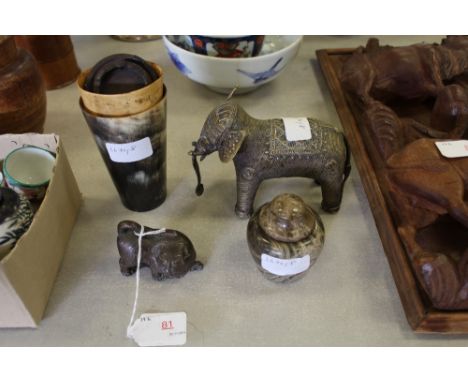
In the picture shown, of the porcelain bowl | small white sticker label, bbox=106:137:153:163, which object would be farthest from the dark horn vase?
the porcelain bowl

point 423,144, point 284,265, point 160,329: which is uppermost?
point 423,144

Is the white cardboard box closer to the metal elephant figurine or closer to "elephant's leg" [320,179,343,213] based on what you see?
the metal elephant figurine

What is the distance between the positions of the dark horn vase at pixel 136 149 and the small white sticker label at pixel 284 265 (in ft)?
1.10

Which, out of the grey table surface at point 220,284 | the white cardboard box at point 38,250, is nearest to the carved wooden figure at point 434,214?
the grey table surface at point 220,284

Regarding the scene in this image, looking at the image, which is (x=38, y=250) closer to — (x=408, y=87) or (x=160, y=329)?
(x=160, y=329)

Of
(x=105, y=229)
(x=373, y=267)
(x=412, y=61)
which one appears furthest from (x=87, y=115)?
(x=412, y=61)

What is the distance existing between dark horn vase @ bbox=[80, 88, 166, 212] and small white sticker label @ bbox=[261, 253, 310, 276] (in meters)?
0.34

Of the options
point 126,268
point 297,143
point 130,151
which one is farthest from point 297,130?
point 126,268

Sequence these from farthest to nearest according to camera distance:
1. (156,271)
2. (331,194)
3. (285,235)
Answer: (331,194) → (156,271) → (285,235)

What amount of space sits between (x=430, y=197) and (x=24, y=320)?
83cm

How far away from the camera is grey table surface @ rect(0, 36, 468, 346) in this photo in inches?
30.8

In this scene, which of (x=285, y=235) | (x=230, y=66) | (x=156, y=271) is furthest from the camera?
(x=230, y=66)

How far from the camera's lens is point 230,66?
1.16 metres

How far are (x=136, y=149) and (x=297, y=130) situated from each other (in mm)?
341
